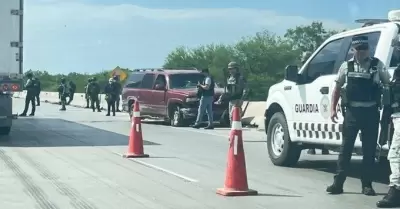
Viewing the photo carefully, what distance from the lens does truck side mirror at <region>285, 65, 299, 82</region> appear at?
1165 centimetres

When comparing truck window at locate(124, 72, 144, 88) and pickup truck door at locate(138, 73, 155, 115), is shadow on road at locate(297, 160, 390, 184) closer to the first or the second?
pickup truck door at locate(138, 73, 155, 115)

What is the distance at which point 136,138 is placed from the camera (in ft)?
45.9

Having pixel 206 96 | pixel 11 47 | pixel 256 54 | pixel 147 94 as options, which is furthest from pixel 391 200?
pixel 256 54

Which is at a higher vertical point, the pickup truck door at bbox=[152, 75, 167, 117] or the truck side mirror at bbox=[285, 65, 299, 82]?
the truck side mirror at bbox=[285, 65, 299, 82]

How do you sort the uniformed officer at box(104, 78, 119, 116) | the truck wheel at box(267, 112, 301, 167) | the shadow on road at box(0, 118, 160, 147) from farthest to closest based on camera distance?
the uniformed officer at box(104, 78, 119, 116)
the shadow on road at box(0, 118, 160, 147)
the truck wheel at box(267, 112, 301, 167)

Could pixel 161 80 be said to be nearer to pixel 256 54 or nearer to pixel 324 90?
pixel 324 90

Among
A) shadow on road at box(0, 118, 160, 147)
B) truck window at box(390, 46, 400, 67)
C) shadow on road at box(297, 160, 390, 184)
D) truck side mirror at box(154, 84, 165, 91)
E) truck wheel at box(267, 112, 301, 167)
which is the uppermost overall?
truck window at box(390, 46, 400, 67)

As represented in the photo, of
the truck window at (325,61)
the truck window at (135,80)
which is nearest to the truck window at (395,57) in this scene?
the truck window at (325,61)

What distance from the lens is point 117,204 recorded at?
9.05 m

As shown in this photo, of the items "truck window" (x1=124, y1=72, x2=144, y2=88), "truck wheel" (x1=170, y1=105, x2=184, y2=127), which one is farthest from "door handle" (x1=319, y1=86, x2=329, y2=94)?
"truck window" (x1=124, y1=72, x2=144, y2=88)

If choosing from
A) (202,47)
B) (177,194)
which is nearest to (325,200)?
(177,194)

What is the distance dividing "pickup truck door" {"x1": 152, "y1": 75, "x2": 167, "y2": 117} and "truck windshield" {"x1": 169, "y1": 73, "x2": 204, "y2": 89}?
307mm

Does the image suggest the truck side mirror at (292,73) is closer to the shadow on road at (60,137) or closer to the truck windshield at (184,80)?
the shadow on road at (60,137)

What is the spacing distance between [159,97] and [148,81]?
1.23 m
